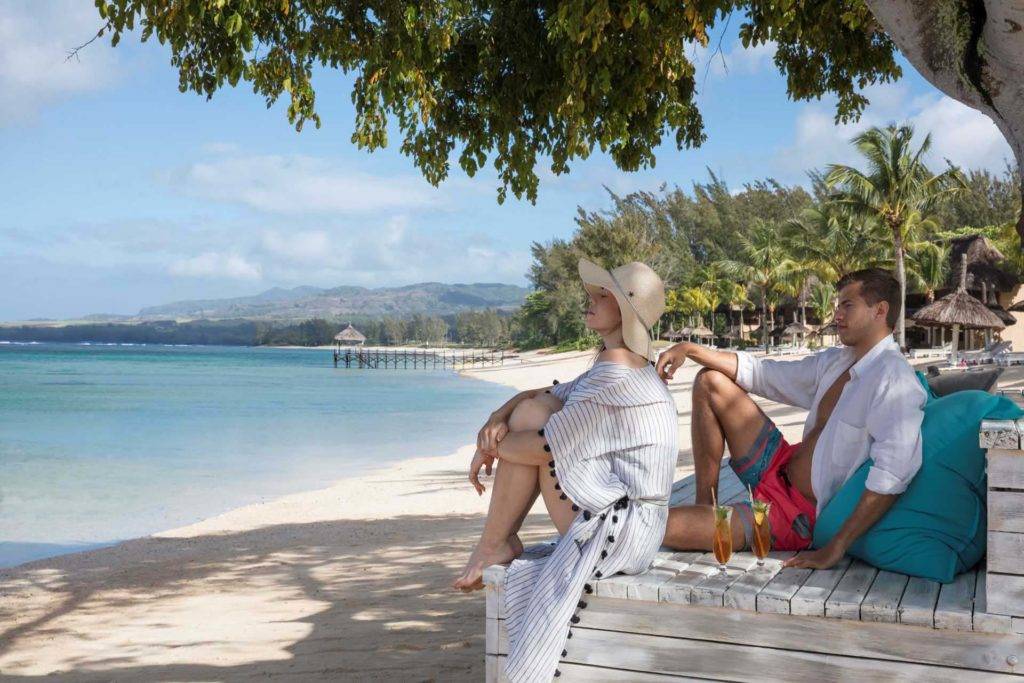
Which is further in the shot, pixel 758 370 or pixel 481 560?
pixel 758 370

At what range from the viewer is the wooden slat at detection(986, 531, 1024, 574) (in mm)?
→ 2559

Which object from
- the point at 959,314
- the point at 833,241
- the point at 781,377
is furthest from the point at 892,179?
the point at 781,377

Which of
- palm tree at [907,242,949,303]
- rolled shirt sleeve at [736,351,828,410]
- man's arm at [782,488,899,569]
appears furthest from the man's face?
palm tree at [907,242,949,303]

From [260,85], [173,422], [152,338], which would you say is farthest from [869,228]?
[152,338]

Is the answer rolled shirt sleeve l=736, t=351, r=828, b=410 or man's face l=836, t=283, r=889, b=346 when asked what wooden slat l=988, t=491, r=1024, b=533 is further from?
rolled shirt sleeve l=736, t=351, r=828, b=410

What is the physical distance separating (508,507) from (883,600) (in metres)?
1.12

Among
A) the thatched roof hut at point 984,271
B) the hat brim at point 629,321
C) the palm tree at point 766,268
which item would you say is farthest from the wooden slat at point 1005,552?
the palm tree at point 766,268

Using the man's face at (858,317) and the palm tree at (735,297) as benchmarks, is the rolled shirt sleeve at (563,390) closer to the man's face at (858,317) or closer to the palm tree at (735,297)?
the man's face at (858,317)

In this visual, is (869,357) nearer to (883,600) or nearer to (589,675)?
(883,600)

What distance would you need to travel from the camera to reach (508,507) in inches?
124

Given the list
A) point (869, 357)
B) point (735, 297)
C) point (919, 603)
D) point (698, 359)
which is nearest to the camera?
point (919, 603)

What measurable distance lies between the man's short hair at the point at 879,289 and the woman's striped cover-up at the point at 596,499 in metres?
0.79

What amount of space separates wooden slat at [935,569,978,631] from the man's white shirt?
1.02 ft

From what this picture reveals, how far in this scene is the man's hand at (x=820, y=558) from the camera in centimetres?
300
